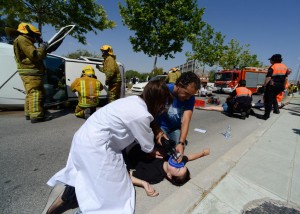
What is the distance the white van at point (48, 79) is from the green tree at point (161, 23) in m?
7.84

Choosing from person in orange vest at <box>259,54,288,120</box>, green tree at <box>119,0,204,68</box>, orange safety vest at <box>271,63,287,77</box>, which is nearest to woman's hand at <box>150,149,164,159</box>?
person in orange vest at <box>259,54,288,120</box>

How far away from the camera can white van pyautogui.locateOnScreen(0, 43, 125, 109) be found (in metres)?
4.63

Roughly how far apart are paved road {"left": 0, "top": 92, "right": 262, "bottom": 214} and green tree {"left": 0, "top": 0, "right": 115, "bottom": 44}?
5.84 meters

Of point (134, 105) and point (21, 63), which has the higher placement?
point (21, 63)

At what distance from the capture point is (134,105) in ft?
5.55

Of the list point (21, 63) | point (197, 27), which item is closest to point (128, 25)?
point (197, 27)

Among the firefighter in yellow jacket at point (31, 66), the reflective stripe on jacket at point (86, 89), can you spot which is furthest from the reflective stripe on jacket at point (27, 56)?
the reflective stripe on jacket at point (86, 89)

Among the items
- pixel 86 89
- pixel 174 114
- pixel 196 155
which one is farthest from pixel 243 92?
pixel 86 89

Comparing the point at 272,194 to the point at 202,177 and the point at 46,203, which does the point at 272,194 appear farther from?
the point at 46,203

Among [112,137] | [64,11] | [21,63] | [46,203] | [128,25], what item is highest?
[128,25]

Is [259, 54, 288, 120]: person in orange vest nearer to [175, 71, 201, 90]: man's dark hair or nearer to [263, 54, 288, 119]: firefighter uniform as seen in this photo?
[263, 54, 288, 119]: firefighter uniform

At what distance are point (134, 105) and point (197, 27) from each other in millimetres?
14279

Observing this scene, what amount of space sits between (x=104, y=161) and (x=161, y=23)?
43.7 ft

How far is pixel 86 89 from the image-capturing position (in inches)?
192
